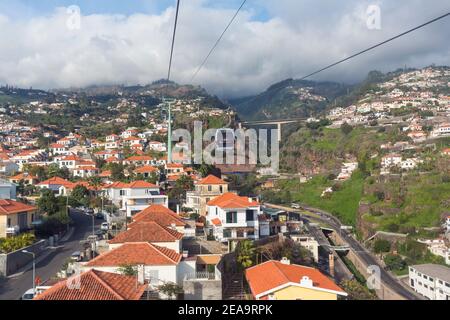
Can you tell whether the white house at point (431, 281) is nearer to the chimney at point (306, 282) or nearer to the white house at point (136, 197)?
the chimney at point (306, 282)

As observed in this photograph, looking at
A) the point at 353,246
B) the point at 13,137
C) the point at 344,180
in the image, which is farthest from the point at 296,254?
the point at 13,137

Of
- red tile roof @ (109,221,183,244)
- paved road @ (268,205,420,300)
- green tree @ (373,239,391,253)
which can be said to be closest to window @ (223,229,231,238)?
red tile roof @ (109,221,183,244)

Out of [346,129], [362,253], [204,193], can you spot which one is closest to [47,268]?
[204,193]

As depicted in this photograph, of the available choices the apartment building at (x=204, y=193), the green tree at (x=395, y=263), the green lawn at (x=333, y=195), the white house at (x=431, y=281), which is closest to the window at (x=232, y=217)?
the apartment building at (x=204, y=193)

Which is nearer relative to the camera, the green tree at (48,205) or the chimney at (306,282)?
the chimney at (306,282)

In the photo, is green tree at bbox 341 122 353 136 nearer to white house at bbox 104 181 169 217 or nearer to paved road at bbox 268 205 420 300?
paved road at bbox 268 205 420 300
